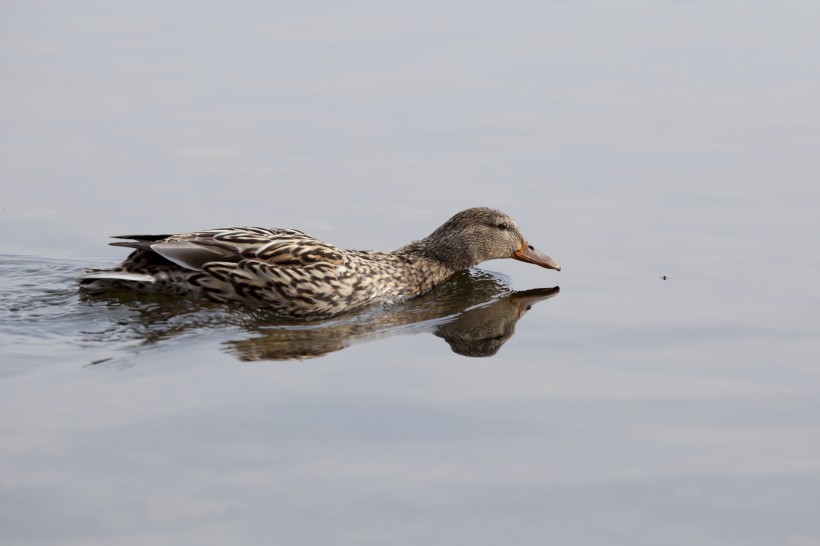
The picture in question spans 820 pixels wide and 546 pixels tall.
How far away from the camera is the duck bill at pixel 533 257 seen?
11.0m

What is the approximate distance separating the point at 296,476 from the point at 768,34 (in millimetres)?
11543

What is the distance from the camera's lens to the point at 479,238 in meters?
11.6

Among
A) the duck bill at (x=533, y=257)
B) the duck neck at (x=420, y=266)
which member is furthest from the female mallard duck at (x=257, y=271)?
the duck bill at (x=533, y=257)

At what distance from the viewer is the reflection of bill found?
9.27 metres

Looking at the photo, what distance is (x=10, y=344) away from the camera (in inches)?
360

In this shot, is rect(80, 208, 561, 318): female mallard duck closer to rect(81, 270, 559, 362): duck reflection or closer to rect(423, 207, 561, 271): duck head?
rect(81, 270, 559, 362): duck reflection

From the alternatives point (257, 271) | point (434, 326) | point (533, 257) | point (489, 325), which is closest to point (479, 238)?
point (533, 257)

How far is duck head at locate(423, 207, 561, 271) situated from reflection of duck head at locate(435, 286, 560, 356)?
1.75 feet

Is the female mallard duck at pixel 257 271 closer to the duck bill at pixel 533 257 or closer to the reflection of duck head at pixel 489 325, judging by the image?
the reflection of duck head at pixel 489 325

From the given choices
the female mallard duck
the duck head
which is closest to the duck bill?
the duck head

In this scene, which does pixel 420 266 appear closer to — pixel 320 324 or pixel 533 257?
pixel 533 257

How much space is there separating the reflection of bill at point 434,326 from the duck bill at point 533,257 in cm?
24

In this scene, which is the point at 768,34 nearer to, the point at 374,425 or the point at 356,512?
the point at 374,425

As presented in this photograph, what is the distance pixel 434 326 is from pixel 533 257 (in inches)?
61.7
